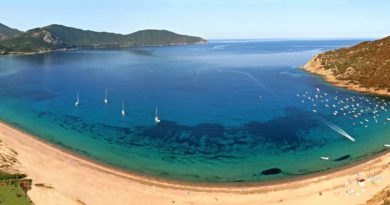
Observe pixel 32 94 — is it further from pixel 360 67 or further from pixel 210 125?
pixel 360 67

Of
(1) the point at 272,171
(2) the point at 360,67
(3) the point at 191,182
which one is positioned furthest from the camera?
(2) the point at 360,67

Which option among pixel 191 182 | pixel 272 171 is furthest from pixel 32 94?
pixel 272 171

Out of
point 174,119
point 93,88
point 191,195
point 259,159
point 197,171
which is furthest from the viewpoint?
point 93,88

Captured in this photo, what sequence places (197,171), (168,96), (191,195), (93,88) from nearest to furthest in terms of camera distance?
(191,195)
(197,171)
(168,96)
(93,88)

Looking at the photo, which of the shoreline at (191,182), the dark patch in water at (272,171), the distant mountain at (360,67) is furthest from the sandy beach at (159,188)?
the distant mountain at (360,67)

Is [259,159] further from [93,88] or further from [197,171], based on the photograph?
[93,88]

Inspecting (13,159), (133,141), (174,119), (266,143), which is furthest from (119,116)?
(266,143)
